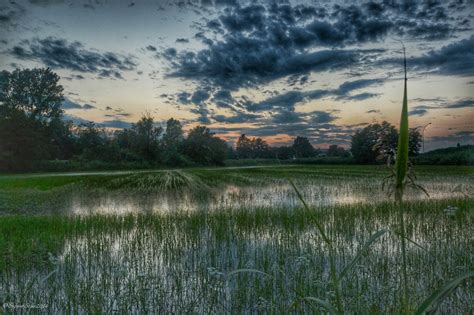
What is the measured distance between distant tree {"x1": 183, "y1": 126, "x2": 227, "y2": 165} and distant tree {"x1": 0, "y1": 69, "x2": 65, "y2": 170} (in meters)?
23.7

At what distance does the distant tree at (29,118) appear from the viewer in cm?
4775

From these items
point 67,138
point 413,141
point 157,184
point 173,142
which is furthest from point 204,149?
point 413,141

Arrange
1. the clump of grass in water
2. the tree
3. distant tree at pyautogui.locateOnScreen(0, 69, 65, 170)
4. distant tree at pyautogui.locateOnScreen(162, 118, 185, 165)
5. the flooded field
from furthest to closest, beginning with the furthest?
distant tree at pyautogui.locateOnScreen(162, 118, 185, 165) → the tree → distant tree at pyautogui.locateOnScreen(0, 69, 65, 170) → the clump of grass in water → the flooded field

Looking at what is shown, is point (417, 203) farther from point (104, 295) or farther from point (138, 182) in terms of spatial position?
point (138, 182)

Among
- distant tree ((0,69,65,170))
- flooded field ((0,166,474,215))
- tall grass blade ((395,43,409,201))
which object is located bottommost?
flooded field ((0,166,474,215))

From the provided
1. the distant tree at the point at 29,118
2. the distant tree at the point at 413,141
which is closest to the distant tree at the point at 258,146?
the distant tree at the point at 29,118

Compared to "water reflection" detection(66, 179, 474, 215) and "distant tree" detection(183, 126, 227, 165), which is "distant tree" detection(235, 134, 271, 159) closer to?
"distant tree" detection(183, 126, 227, 165)

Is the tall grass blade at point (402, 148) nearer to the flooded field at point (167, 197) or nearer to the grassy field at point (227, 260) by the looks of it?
the grassy field at point (227, 260)

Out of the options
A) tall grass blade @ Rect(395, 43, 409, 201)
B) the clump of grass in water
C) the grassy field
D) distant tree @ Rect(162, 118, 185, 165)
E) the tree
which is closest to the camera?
tall grass blade @ Rect(395, 43, 409, 201)

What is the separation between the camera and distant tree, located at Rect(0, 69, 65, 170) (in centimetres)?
4775

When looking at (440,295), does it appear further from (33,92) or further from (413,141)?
(33,92)

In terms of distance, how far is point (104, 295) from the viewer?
17.6 feet

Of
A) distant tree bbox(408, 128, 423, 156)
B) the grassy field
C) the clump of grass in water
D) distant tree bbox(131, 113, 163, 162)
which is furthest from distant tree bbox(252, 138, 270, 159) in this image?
distant tree bbox(408, 128, 423, 156)

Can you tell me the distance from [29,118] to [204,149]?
33.0m
